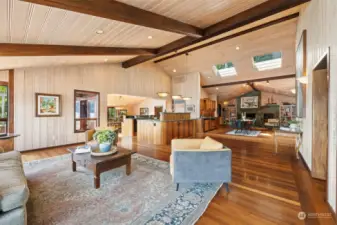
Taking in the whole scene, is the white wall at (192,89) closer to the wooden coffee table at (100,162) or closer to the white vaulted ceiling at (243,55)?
the white vaulted ceiling at (243,55)

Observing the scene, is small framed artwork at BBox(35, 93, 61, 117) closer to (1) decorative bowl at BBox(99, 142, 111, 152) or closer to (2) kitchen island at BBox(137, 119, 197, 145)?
(2) kitchen island at BBox(137, 119, 197, 145)

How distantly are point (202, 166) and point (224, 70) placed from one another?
26.1ft

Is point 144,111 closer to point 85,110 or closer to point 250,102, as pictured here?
point 85,110

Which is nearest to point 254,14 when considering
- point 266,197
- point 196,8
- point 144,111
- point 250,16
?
point 250,16

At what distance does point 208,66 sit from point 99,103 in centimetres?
594

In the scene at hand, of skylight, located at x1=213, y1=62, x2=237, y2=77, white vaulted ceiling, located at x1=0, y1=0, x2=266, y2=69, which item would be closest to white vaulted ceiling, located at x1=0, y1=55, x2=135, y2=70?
white vaulted ceiling, located at x1=0, y1=0, x2=266, y2=69

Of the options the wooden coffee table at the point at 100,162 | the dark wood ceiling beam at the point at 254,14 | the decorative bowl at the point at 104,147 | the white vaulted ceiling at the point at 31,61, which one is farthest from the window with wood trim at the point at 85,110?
the dark wood ceiling beam at the point at 254,14

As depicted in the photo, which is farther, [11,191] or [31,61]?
[31,61]

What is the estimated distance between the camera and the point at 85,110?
21.4 ft

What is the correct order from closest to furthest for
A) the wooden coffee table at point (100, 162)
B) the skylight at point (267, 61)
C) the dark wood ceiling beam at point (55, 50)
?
the wooden coffee table at point (100, 162) < the dark wood ceiling beam at point (55, 50) < the skylight at point (267, 61)

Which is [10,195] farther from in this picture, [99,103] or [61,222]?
[99,103]

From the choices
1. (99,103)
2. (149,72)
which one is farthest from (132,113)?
(99,103)

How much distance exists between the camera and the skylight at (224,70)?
8.71 m

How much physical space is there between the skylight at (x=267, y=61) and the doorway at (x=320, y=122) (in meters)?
5.13
